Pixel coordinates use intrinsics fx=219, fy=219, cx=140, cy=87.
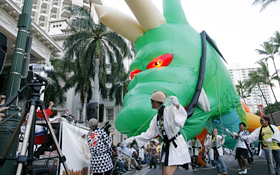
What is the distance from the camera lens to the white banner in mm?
4537

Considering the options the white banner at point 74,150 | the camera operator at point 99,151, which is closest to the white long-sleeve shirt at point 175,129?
the camera operator at point 99,151

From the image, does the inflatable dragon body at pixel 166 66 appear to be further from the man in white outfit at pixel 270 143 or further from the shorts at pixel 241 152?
the shorts at pixel 241 152

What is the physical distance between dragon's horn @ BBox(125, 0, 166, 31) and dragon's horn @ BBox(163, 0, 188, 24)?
17.2 inches

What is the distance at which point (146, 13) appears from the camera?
5461mm

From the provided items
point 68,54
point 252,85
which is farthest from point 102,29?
point 252,85

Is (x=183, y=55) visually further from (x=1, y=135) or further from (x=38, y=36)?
(x=38, y=36)

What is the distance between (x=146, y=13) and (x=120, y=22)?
0.91 metres

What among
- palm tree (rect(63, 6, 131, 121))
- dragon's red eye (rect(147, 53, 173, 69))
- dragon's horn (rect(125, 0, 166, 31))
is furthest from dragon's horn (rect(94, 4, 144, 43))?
palm tree (rect(63, 6, 131, 121))

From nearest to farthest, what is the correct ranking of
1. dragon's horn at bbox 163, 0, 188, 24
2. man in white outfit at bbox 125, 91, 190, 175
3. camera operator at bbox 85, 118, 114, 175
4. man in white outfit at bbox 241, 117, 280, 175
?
man in white outfit at bbox 125, 91, 190, 175 → camera operator at bbox 85, 118, 114, 175 → man in white outfit at bbox 241, 117, 280, 175 → dragon's horn at bbox 163, 0, 188, 24

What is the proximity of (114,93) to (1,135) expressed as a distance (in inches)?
1185

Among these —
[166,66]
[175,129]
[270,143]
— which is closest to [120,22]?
[166,66]

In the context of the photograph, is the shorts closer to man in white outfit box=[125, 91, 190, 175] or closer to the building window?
man in white outfit box=[125, 91, 190, 175]

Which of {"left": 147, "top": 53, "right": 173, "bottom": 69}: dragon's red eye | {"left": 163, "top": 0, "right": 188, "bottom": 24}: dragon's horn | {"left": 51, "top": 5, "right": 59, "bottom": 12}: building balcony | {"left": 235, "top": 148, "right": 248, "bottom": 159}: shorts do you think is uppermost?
{"left": 51, "top": 5, "right": 59, "bottom": 12}: building balcony

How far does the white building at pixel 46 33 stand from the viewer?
15024mm
